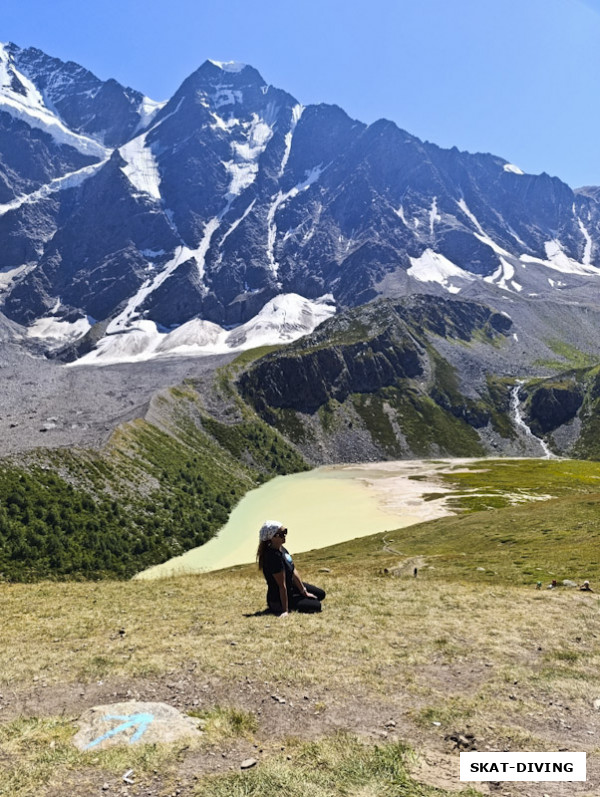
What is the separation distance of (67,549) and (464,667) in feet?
242

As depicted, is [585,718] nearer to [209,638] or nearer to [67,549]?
[209,638]

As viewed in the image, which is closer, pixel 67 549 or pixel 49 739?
pixel 49 739

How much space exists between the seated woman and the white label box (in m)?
10.3

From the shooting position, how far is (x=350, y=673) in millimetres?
17172

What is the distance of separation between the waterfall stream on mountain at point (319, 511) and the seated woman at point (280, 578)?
48.5 meters

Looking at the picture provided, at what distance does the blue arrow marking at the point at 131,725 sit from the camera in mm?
12594

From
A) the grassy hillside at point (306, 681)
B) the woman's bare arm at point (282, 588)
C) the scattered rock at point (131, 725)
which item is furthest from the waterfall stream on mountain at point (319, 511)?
the scattered rock at point (131, 725)

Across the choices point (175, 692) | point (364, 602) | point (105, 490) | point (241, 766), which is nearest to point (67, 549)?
point (105, 490)

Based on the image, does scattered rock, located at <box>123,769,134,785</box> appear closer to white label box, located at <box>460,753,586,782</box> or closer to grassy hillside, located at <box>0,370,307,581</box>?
white label box, located at <box>460,753,586,782</box>

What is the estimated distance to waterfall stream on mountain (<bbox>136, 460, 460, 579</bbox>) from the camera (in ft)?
305

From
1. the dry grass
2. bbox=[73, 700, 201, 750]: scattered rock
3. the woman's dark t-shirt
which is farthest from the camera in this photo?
the woman's dark t-shirt

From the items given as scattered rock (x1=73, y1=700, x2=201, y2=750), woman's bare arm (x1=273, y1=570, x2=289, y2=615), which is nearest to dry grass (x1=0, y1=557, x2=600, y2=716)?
woman's bare arm (x1=273, y1=570, x2=289, y2=615)

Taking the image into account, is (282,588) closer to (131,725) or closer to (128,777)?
(131,725)

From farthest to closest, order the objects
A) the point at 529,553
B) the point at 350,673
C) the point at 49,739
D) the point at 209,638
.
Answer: the point at 529,553 < the point at 209,638 < the point at 350,673 < the point at 49,739
